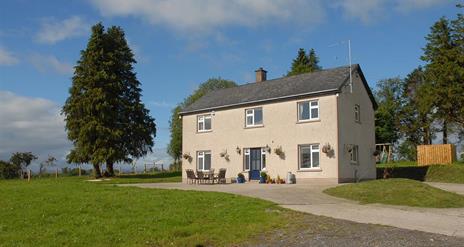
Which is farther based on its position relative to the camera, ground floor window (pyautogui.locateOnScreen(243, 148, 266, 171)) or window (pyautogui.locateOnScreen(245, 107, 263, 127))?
window (pyautogui.locateOnScreen(245, 107, 263, 127))

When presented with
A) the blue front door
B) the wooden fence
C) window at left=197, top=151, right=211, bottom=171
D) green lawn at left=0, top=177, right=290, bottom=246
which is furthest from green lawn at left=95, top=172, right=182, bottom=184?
the wooden fence

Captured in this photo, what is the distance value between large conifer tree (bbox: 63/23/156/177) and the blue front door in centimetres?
1662

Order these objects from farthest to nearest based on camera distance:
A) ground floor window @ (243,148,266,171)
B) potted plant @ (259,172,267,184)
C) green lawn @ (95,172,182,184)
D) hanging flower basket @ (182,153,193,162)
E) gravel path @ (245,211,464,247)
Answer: hanging flower basket @ (182,153,193,162), green lawn @ (95,172,182,184), ground floor window @ (243,148,266,171), potted plant @ (259,172,267,184), gravel path @ (245,211,464,247)

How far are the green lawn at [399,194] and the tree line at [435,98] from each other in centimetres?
2544

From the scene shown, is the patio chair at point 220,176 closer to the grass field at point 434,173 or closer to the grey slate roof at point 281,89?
the grey slate roof at point 281,89

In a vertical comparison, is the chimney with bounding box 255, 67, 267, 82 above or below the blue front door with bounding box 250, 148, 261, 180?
above

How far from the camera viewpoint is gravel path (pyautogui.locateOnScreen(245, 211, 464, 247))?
33.9 feet

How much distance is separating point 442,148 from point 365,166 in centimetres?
1092

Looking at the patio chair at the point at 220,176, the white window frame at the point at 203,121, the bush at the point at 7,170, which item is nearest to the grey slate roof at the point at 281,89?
the white window frame at the point at 203,121

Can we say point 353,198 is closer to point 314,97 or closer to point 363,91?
point 314,97

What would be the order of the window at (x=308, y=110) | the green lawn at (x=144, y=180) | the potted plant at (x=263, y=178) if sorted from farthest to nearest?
the green lawn at (x=144, y=180) → the potted plant at (x=263, y=178) → the window at (x=308, y=110)

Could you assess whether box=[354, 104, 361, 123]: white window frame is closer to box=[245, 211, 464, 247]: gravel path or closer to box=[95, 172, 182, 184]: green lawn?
box=[95, 172, 182, 184]: green lawn

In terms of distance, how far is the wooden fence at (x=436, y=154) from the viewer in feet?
127

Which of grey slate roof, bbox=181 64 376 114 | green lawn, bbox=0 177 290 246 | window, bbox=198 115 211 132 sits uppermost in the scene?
grey slate roof, bbox=181 64 376 114
